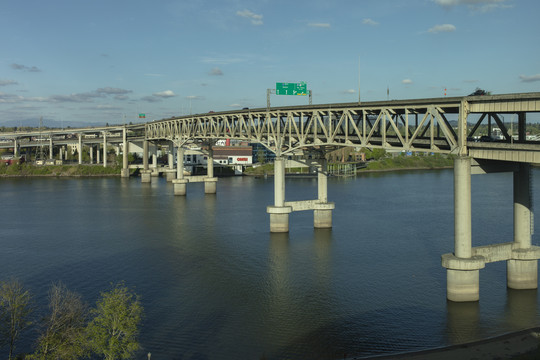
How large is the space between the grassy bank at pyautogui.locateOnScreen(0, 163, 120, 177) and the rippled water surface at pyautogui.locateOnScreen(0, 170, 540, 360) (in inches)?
2276

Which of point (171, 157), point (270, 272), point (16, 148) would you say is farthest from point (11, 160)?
point (270, 272)

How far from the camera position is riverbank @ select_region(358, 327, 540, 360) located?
1998 cm

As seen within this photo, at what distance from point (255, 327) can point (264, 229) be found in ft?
83.0

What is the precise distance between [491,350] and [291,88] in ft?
133

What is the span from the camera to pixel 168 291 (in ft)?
99.1

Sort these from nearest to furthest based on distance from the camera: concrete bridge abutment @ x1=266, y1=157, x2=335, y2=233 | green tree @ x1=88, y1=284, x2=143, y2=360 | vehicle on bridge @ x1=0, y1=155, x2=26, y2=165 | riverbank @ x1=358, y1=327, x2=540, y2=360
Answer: green tree @ x1=88, y1=284, x2=143, y2=360
riverbank @ x1=358, y1=327, x2=540, y2=360
concrete bridge abutment @ x1=266, y1=157, x2=335, y2=233
vehicle on bridge @ x1=0, y1=155, x2=26, y2=165

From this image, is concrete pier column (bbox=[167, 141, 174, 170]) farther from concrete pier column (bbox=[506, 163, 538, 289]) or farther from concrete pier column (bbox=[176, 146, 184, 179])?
concrete pier column (bbox=[506, 163, 538, 289])

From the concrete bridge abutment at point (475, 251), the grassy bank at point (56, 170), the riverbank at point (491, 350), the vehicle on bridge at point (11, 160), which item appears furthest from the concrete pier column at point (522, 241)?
the vehicle on bridge at point (11, 160)

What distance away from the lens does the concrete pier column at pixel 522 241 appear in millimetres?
27922

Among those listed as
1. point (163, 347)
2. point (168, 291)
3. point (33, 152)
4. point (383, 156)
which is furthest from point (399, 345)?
point (33, 152)

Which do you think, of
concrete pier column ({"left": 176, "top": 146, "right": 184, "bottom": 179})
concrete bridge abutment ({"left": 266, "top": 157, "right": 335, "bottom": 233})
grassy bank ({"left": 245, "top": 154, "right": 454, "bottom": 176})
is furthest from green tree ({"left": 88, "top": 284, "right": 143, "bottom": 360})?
grassy bank ({"left": 245, "top": 154, "right": 454, "bottom": 176})

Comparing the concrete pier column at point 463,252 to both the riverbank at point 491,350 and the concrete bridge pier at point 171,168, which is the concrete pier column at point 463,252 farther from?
the concrete bridge pier at point 171,168

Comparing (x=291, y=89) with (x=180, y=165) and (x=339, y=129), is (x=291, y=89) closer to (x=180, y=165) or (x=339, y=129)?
(x=339, y=129)

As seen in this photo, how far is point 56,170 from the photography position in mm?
126625
